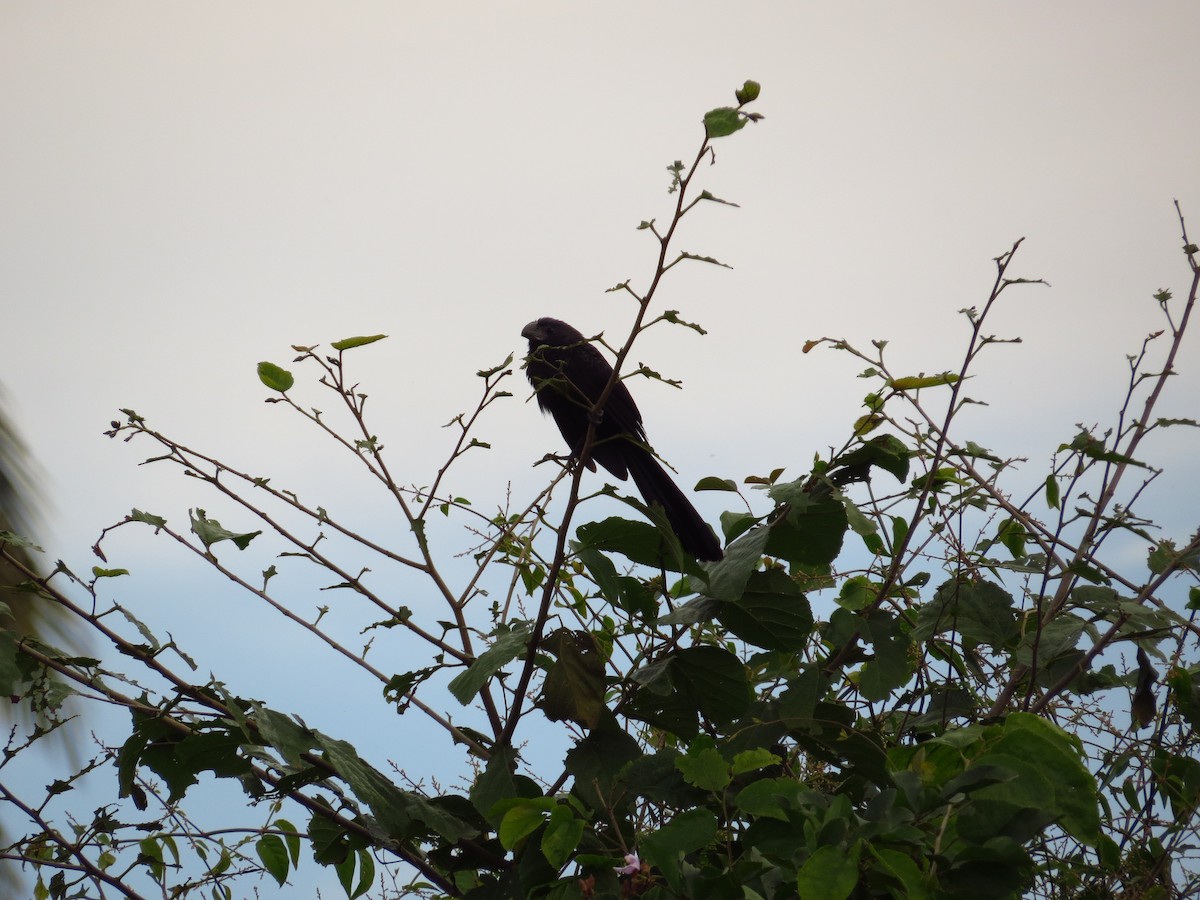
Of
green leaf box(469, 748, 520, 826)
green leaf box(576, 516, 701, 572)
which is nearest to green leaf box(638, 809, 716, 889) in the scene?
green leaf box(469, 748, 520, 826)

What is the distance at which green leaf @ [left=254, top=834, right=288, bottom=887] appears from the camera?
187 centimetres

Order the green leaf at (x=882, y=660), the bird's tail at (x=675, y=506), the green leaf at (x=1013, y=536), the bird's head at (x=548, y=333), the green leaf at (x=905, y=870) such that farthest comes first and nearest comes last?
the bird's head at (x=548, y=333)
the bird's tail at (x=675, y=506)
the green leaf at (x=1013, y=536)
the green leaf at (x=882, y=660)
the green leaf at (x=905, y=870)

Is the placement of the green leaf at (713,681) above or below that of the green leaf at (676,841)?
above

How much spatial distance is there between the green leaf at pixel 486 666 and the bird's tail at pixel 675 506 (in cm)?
74

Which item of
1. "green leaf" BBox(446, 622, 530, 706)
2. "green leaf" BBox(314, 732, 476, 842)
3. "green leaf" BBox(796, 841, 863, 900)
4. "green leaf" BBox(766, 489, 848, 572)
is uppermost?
"green leaf" BBox(766, 489, 848, 572)

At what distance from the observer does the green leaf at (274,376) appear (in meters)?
1.93

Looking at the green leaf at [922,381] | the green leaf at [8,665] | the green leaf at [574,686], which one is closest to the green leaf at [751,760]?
the green leaf at [574,686]

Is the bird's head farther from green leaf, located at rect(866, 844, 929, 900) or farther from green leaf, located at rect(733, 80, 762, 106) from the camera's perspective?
green leaf, located at rect(866, 844, 929, 900)

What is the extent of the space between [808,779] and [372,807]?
4.09 feet

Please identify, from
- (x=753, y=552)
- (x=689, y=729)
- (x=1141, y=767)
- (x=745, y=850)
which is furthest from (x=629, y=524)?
(x=1141, y=767)

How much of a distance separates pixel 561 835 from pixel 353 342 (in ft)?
3.21

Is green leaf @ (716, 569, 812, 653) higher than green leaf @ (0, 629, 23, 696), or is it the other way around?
green leaf @ (716, 569, 812, 653)

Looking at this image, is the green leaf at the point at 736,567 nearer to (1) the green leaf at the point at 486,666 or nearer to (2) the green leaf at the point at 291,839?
(1) the green leaf at the point at 486,666

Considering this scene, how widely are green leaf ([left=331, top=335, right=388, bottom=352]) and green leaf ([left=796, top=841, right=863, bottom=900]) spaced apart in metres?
1.16
